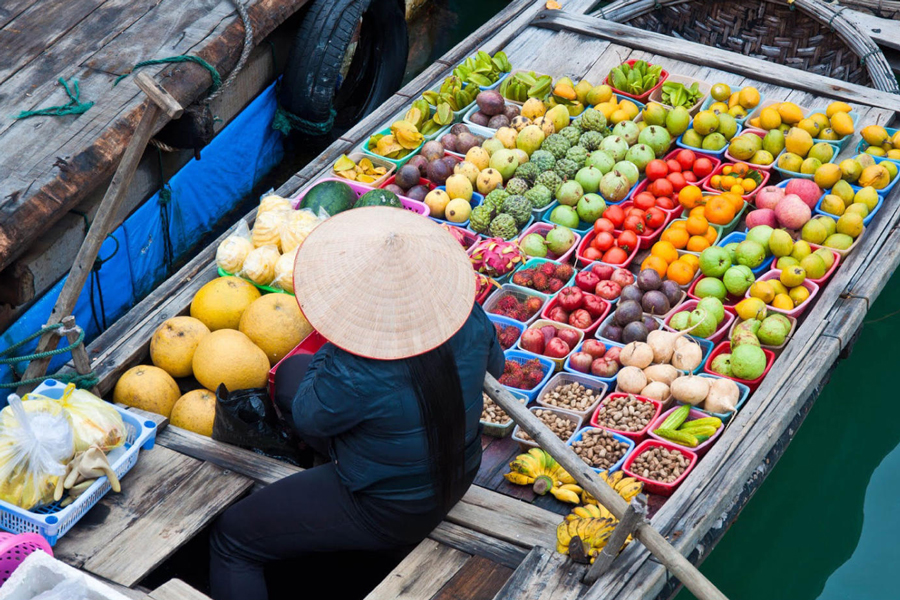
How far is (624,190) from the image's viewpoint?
13.4 feet

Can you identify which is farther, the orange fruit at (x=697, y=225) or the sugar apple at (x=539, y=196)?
the sugar apple at (x=539, y=196)

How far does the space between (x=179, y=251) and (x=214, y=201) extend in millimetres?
392

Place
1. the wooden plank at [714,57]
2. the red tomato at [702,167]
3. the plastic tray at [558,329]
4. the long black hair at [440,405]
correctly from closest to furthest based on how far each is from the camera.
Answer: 1. the long black hair at [440,405]
2. the plastic tray at [558,329]
3. the red tomato at [702,167]
4. the wooden plank at [714,57]

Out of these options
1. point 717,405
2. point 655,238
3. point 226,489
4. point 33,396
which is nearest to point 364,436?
point 226,489

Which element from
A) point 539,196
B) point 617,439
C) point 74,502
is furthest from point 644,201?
point 74,502

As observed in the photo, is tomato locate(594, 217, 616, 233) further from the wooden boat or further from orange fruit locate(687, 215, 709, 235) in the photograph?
the wooden boat

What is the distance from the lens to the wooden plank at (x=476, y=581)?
2488 millimetres

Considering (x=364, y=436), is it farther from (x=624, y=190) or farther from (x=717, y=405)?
(x=624, y=190)

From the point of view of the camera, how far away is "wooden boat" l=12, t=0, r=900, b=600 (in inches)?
98.7

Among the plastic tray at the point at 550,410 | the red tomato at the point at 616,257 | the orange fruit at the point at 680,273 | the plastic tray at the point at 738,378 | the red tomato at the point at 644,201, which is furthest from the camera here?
the red tomato at the point at 644,201

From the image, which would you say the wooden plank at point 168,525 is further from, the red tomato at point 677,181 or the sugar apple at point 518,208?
the red tomato at point 677,181

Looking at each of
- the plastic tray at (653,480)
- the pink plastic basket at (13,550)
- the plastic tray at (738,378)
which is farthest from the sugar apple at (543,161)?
the pink plastic basket at (13,550)

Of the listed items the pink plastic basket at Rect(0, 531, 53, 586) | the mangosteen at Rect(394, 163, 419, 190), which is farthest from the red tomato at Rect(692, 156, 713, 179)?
the pink plastic basket at Rect(0, 531, 53, 586)

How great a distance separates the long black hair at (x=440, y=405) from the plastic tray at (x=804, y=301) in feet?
5.42
